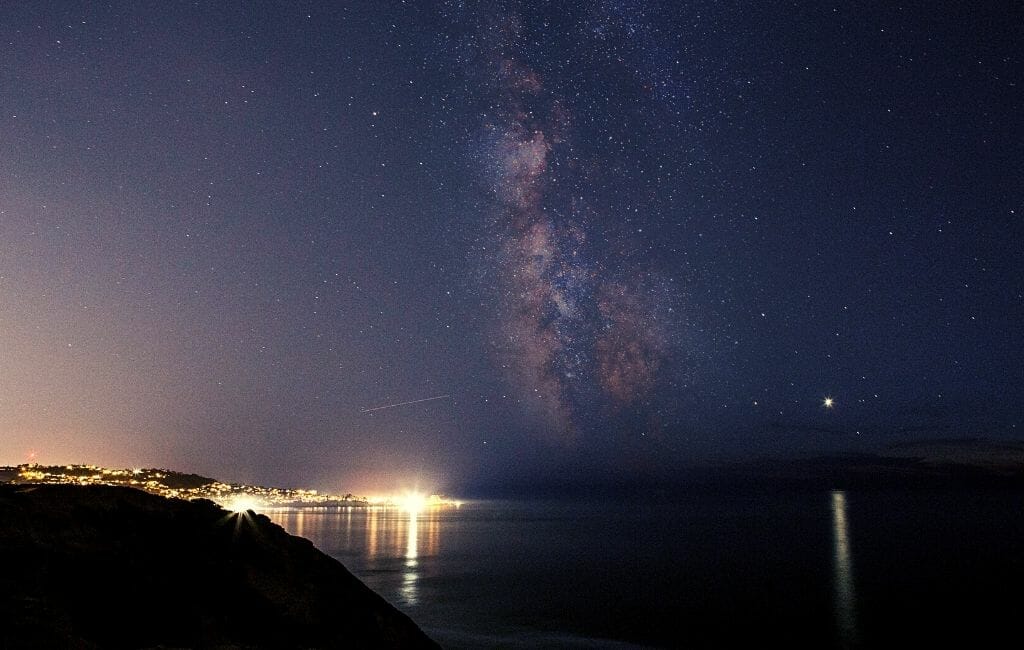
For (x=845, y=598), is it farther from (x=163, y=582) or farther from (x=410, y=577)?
(x=163, y=582)

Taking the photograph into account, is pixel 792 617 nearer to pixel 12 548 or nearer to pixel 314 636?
pixel 314 636

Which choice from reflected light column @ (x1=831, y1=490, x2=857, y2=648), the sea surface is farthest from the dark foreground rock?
reflected light column @ (x1=831, y1=490, x2=857, y2=648)

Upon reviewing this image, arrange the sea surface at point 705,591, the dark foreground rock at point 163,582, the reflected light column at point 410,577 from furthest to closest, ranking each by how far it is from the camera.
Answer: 1. the reflected light column at point 410,577
2. the sea surface at point 705,591
3. the dark foreground rock at point 163,582

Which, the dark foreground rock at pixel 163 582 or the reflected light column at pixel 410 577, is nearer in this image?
the dark foreground rock at pixel 163 582

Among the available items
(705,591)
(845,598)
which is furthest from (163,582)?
(845,598)

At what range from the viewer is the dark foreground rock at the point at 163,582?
44.5ft

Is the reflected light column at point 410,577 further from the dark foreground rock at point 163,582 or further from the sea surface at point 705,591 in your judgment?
the dark foreground rock at point 163,582

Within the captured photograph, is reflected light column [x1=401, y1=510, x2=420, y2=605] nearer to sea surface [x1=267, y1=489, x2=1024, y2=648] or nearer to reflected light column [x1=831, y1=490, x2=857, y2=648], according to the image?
sea surface [x1=267, y1=489, x2=1024, y2=648]

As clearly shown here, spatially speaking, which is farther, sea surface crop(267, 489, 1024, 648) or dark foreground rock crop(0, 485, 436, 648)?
sea surface crop(267, 489, 1024, 648)

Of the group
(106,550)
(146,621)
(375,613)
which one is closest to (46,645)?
(146,621)

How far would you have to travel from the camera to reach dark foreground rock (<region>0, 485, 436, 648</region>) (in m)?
13.6

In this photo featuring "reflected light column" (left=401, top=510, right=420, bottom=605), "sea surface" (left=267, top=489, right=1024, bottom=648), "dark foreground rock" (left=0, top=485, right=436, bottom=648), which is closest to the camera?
"dark foreground rock" (left=0, top=485, right=436, bottom=648)

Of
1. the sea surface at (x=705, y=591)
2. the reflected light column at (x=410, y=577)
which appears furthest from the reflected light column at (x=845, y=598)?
the reflected light column at (x=410, y=577)

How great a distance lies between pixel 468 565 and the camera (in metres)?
73.0
